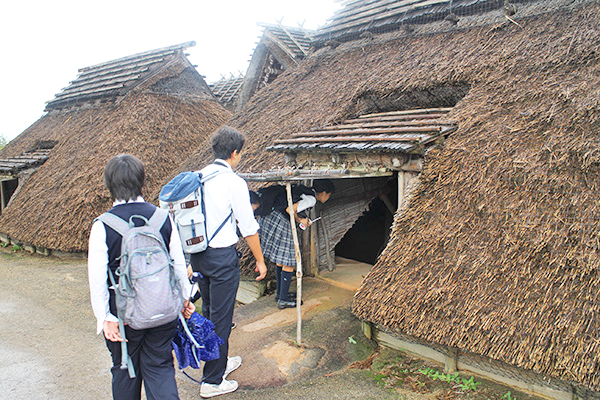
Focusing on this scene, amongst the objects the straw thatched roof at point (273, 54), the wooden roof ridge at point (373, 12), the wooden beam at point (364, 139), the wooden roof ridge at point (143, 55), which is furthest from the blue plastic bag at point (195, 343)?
the wooden roof ridge at point (143, 55)

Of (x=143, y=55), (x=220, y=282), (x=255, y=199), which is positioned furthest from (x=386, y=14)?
(x=143, y=55)

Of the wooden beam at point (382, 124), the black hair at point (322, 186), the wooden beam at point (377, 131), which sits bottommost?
the black hair at point (322, 186)

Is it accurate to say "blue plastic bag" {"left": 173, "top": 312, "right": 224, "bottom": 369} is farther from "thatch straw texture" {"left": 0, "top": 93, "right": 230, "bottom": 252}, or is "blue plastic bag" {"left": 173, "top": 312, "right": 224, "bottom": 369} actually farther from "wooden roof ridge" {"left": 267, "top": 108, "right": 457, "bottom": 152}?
"thatch straw texture" {"left": 0, "top": 93, "right": 230, "bottom": 252}

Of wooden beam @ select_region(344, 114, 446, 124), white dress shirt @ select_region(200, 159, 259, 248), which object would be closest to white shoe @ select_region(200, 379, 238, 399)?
white dress shirt @ select_region(200, 159, 259, 248)

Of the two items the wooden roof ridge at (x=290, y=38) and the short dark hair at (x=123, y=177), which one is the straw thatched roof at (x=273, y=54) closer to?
the wooden roof ridge at (x=290, y=38)

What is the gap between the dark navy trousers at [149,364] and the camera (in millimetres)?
2826

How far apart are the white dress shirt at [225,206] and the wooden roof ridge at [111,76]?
10.6 m

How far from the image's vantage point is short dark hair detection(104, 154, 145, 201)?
277 cm

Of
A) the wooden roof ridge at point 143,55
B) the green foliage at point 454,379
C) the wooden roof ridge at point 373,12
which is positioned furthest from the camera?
the wooden roof ridge at point 143,55

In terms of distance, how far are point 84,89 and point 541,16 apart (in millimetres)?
13203

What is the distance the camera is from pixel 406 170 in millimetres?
5121

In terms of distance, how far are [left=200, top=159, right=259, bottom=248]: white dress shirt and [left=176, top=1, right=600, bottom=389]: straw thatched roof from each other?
1769 millimetres

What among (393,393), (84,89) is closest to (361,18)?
(393,393)

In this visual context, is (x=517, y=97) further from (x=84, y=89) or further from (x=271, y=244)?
(x=84, y=89)
